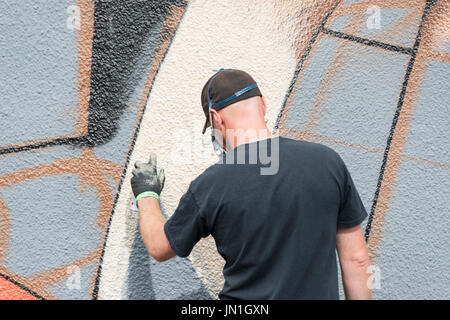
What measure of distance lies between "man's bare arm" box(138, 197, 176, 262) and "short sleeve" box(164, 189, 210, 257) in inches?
2.2

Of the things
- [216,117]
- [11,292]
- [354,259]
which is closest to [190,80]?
[216,117]

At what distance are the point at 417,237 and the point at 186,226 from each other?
131 centimetres

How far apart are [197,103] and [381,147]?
966 mm

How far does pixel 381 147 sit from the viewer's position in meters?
2.08

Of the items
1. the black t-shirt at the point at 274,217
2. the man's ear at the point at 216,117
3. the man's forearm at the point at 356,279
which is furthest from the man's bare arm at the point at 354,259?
→ the man's ear at the point at 216,117

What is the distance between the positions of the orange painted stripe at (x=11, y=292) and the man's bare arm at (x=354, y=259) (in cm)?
153

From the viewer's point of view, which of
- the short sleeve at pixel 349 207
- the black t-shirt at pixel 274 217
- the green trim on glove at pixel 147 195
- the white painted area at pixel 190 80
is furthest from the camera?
the white painted area at pixel 190 80

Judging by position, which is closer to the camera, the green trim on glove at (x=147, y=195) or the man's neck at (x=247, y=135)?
the man's neck at (x=247, y=135)

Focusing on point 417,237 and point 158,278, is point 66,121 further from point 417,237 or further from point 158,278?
point 417,237

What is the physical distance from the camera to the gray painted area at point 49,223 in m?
1.97

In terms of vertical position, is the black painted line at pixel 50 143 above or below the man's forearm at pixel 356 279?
above

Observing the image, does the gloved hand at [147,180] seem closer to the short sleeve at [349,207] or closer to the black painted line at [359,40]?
the short sleeve at [349,207]
